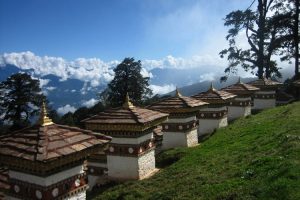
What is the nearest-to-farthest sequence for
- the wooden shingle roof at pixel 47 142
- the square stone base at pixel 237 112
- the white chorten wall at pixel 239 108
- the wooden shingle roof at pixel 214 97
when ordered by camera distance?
the wooden shingle roof at pixel 47 142 → the wooden shingle roof at pixel 214 97 → the white chorten wall at pixel 239 108 → the square stone base at pixel 237 112

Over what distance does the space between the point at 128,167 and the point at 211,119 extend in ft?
29.9

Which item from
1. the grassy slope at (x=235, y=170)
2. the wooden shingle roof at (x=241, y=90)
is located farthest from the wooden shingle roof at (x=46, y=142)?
the wooden shingle roof at (x=241, y=90)

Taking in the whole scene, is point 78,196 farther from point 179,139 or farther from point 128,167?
point 179,139

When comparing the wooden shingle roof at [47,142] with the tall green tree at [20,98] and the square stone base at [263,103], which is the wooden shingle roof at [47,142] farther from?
the tall green tree at [20,98]

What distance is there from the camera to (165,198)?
438 inches

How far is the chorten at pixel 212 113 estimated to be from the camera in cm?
2212

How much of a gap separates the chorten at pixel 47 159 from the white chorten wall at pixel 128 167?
14.1 ft

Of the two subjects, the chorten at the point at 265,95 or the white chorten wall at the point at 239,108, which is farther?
the chorten at the point at 265,95

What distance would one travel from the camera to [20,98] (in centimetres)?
4394

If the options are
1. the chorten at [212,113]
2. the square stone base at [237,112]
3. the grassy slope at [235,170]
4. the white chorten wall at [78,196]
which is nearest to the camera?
the grassy slope at [235,170]

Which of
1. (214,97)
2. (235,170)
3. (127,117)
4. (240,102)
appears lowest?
(235,170)

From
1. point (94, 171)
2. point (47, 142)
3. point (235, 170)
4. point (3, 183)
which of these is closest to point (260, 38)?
point (94, 171)

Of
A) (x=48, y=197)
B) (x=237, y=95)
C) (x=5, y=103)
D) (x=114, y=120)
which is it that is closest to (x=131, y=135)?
(x=114, y=120)

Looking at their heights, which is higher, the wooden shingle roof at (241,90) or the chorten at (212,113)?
the wooden shingle roof at (241,90)
